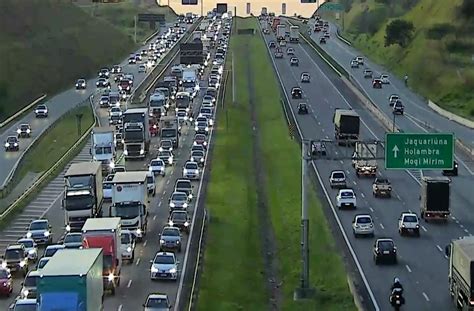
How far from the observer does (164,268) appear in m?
40.0

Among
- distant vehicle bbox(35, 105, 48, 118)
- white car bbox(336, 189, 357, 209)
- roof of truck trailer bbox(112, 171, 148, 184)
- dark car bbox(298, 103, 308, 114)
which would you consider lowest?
distant vehicle bbox(35, 105, 48, 118)

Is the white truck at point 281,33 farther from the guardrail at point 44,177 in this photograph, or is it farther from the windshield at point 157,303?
the windshield at point 157,303

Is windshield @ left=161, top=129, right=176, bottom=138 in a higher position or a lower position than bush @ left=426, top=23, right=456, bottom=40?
lower

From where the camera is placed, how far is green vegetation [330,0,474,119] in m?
102

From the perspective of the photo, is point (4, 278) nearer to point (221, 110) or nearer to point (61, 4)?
point (221, 110)

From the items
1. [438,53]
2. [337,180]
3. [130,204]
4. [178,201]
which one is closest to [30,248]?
[130,204]

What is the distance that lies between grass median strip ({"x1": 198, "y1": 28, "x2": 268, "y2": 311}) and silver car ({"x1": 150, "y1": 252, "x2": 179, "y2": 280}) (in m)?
1.17

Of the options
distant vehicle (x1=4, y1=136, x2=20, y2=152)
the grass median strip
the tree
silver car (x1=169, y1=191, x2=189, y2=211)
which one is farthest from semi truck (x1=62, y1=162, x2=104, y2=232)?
the tree

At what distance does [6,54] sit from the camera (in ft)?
393

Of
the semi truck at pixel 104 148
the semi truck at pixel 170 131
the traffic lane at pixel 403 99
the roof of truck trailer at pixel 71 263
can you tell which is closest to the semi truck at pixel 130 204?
the roof of truck trailer at pixel 71 263

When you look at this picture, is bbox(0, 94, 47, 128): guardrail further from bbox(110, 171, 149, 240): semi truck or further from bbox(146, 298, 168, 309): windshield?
bbox(146, 298, 168, 309): windshield

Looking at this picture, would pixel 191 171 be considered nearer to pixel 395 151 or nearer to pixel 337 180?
pixel 337 180

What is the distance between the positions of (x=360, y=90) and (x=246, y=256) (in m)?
57.4

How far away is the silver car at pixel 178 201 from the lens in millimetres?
52812
